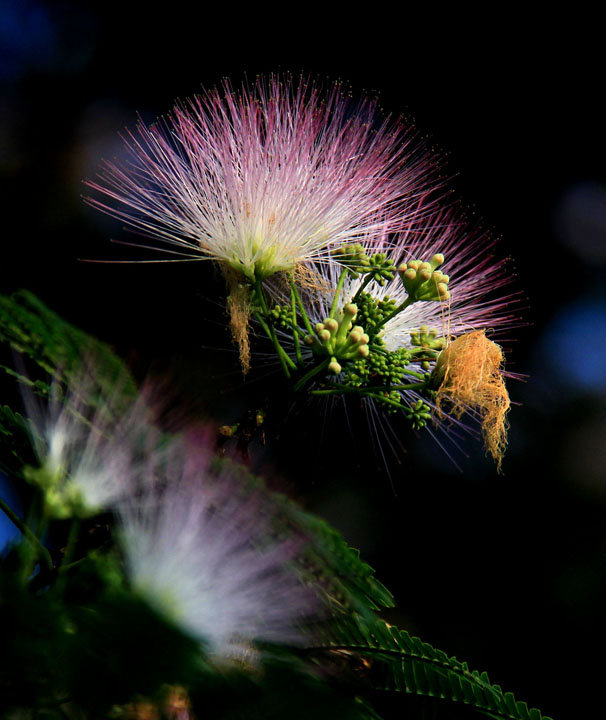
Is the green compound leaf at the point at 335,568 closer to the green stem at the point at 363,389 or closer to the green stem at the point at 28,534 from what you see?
the green stem at the point at 28,534

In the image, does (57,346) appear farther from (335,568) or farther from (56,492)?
(335,568)

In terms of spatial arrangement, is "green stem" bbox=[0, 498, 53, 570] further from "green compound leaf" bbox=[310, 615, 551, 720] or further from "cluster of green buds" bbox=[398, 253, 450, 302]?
"cluster of green buds" bbox=[398, 253, 450, 302]

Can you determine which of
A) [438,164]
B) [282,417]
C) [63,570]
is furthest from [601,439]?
[63,570]

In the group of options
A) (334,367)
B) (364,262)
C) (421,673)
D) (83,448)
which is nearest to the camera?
(83,448)

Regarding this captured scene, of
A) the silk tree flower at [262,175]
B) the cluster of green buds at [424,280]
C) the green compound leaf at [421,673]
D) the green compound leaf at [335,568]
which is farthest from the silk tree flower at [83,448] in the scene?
the cluster of green buds at [424,280]

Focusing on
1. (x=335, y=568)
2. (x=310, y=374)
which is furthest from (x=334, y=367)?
(x=335, y=568)

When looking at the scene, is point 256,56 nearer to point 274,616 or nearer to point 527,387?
point 527,387
